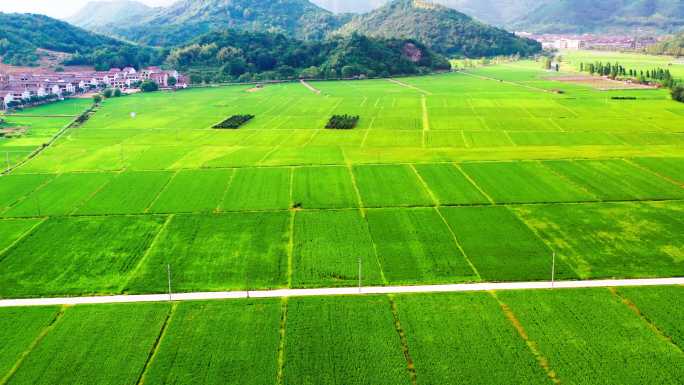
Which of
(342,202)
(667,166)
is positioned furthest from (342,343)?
(667,166)

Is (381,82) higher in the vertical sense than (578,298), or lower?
higher

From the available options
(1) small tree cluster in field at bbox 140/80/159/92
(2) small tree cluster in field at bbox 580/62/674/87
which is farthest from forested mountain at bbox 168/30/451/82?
(2) small tree cluster in field at bbox 580/62/674/87

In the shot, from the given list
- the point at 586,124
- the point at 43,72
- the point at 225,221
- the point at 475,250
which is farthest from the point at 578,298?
the point at 43,72

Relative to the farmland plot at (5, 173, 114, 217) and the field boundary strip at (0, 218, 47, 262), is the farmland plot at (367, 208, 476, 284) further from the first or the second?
the farmland plot at (5, 173, 114, 217)

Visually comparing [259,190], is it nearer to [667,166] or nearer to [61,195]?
[61,195]

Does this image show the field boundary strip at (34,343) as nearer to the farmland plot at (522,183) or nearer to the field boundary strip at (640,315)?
the field boundary strip at (640,315)

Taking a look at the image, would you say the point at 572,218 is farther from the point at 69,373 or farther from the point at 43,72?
the point at 43,72

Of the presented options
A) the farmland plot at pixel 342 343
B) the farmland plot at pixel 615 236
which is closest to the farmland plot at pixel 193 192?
the farmland plot at pixel 342 343
